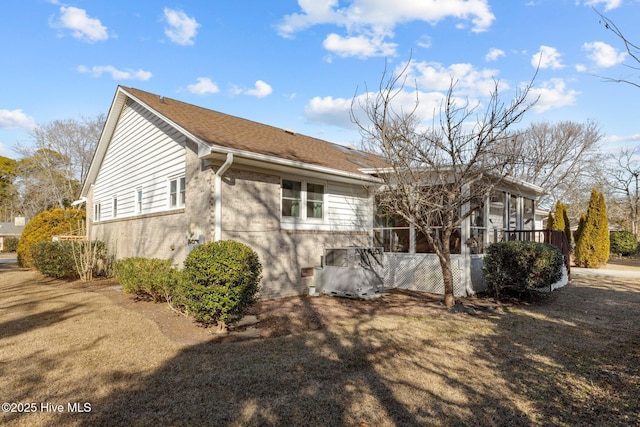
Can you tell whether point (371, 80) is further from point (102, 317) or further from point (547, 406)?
point (102, 317)

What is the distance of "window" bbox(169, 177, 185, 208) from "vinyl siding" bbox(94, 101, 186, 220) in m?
0.16

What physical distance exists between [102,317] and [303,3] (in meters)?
9.15

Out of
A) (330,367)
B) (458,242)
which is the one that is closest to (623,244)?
(458,242)

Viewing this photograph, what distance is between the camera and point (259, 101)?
55.8ft

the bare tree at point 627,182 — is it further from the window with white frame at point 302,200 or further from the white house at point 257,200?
the window with white frame at point 302,200

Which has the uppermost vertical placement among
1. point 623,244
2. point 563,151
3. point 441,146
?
point 563,151

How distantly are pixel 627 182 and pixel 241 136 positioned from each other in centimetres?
3629

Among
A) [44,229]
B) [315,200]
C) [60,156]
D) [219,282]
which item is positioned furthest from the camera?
[60,156]

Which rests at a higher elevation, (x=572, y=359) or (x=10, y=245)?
(x=572, y=359)

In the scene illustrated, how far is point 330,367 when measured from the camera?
4363 mm

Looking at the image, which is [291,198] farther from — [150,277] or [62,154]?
[62,154]

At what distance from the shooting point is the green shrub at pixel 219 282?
5.72 meters

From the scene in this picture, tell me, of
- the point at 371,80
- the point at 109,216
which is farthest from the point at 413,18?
the point at 109,216

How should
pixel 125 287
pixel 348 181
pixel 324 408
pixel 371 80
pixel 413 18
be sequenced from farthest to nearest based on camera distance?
pixel 348 181 → pixel 413 18 → pixel 125 287 → pixel 371 80 → pixel 324 408
